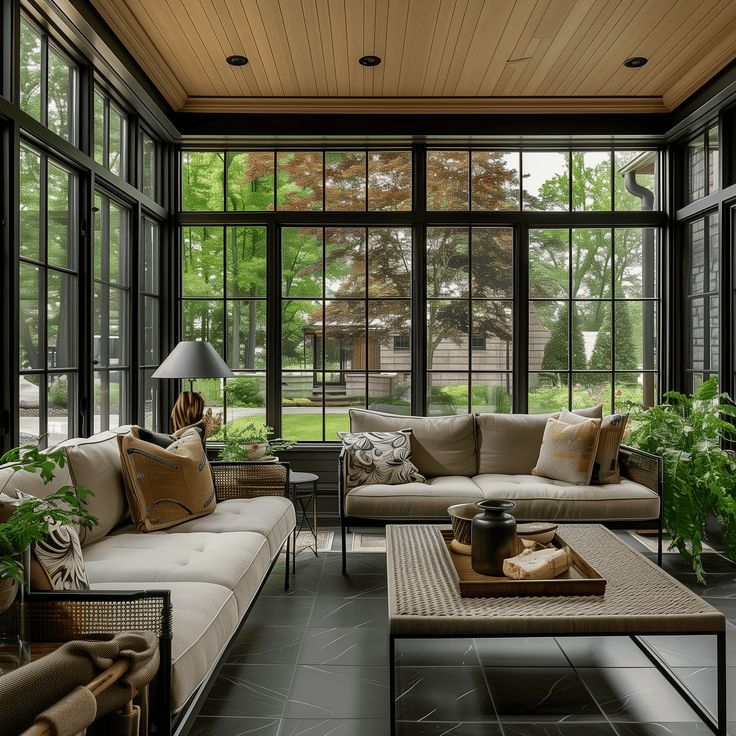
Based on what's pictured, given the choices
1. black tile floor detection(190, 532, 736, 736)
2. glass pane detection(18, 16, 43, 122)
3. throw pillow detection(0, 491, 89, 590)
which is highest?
glass pane detection(18, 16, 43, 122)

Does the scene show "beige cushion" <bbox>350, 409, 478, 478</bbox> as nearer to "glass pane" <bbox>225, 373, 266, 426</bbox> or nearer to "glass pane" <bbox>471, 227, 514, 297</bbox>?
"glass pane" <bbox>225, 373, 266, 426</bbox>

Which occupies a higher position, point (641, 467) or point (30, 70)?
point (30, 70)

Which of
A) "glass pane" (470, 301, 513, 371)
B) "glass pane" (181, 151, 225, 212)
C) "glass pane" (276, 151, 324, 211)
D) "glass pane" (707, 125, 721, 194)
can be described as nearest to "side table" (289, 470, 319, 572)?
"glass pane" (470, 301, 513, 371)

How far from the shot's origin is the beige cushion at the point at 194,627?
5.69 ft

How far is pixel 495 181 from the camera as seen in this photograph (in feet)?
17.3

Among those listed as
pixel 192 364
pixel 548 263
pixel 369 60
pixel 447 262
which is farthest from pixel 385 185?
pixel 192 364

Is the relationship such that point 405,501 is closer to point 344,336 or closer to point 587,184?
point 344,336

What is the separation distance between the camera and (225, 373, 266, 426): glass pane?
528 centimetres

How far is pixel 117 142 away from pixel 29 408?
6.37 feet

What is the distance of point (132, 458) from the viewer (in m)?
2.91

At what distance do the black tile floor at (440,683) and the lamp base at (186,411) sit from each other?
140 cm

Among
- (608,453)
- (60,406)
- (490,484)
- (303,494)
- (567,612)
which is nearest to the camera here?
(567,612)

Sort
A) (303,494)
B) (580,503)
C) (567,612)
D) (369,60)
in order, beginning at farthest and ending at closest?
(303,494) → (369,60) → (580,503) → (567,612)

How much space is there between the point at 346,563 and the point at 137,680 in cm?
279
